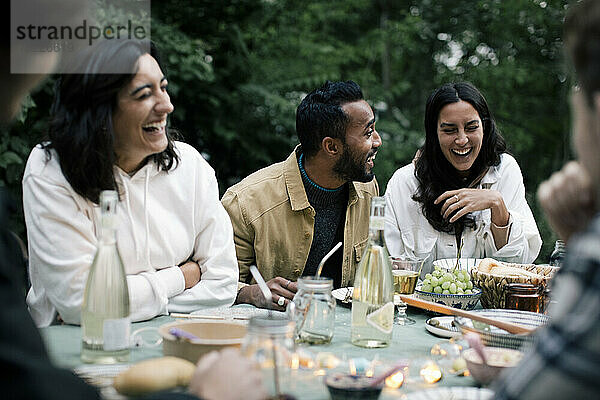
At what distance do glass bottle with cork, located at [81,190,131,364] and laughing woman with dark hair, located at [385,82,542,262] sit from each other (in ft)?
6.13

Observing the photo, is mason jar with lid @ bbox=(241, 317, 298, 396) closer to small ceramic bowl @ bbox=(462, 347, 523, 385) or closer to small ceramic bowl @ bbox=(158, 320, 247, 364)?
A: small ceramic bowl @ bbox=(158, 320, 247, 364)

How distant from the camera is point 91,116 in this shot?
87.6 inches

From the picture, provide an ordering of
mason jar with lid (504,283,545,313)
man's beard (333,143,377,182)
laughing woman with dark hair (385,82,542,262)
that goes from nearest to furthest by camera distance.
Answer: mason jar with lid (504,283,545,313), laughing woman with dark hair (385,82,542,262), man's beard (333,143,377,182)

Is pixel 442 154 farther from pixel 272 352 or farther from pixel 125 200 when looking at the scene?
pixel 272 352

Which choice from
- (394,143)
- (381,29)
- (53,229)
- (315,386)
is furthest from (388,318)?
(381,29)

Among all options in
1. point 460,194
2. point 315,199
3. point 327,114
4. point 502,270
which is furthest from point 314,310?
point 327,114

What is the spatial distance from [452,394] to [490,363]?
0.48 ft

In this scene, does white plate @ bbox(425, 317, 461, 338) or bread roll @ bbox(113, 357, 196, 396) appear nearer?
bread roll @ bbox(113, 357, 196, 396)

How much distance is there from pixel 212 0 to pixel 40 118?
2.31 metres

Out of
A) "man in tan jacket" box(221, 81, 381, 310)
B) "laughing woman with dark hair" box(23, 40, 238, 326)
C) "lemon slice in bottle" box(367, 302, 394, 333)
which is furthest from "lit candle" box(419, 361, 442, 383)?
"man in tan jacket" box(221, 81, 381, 310)

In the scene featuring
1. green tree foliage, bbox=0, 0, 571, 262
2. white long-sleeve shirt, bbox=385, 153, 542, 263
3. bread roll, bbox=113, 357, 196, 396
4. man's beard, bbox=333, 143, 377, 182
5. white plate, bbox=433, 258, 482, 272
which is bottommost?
bread roll, bbox=113, 357, 196, 396

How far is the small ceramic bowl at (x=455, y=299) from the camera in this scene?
2268 millimetres

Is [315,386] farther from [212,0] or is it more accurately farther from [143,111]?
[212,0]

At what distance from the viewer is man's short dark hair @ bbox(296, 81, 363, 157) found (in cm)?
354
